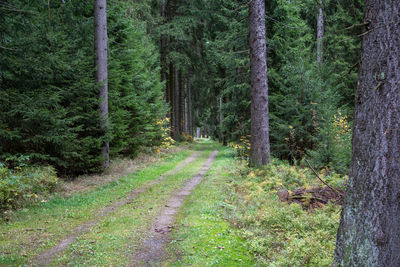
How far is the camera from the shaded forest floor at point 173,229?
162 inches

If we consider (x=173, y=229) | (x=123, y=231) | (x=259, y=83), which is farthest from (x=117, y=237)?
(x=259, y=83)

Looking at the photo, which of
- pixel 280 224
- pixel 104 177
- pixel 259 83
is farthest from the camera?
pixel 104 177

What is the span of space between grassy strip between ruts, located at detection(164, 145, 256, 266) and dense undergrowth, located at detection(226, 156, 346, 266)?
217mm

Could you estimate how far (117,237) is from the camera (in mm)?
4996

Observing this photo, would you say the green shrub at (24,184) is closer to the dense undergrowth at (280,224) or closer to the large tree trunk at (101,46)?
the large tree trunk at (101,46)

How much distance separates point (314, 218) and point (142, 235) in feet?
10.9

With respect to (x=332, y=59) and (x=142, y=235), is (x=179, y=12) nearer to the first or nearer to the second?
(x=332, y=59)

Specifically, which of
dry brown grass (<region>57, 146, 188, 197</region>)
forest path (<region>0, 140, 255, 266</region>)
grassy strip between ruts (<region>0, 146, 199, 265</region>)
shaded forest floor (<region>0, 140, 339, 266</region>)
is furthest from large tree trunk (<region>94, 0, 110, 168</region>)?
forest path (<region>0, 140, 255, 266</region>)

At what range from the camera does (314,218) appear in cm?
516

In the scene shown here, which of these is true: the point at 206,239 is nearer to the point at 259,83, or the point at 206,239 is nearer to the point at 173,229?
the point at 173,229

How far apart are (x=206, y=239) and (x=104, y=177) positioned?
6723mm

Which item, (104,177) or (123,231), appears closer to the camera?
(123,231)

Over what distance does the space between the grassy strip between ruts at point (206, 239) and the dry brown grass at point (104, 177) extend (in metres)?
3.83

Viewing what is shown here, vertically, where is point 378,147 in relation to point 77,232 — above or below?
above
